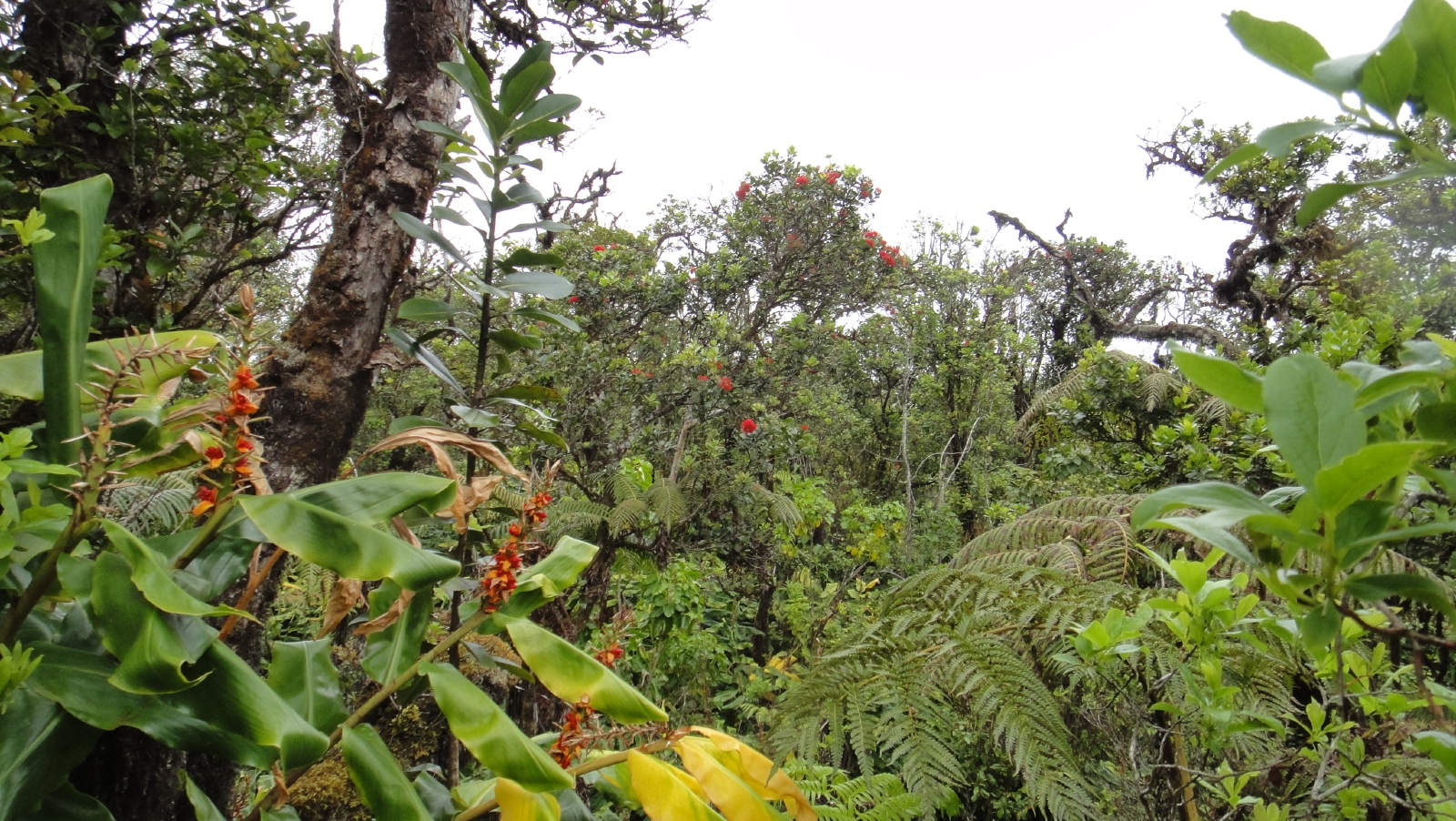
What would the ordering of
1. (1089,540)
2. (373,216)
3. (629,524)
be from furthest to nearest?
1. (629,524)
2. (1089,540)
3. (373,216)

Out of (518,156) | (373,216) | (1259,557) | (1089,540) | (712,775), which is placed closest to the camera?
(1259,557)

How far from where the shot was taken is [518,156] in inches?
57.9

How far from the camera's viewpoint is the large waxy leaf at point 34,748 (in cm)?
77

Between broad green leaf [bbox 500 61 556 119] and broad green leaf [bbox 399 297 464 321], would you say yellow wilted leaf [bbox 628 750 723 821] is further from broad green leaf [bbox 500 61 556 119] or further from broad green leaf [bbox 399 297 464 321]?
broad green leaf [bbox 500 61 556 119]

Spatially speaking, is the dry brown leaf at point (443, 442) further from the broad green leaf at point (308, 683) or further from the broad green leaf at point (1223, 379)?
the broad green leaf at point (1223, 379)

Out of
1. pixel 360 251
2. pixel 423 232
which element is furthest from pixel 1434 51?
pixel 360 251

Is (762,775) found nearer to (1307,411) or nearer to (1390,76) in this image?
(1307,411)

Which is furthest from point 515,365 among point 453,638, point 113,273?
point 453,638

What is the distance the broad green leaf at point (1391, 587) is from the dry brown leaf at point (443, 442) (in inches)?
42.5

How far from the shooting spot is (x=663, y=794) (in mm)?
1034

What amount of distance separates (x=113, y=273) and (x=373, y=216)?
1.40m

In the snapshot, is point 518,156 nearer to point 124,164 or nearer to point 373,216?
point 373,216

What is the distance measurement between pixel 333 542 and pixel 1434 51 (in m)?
1.11

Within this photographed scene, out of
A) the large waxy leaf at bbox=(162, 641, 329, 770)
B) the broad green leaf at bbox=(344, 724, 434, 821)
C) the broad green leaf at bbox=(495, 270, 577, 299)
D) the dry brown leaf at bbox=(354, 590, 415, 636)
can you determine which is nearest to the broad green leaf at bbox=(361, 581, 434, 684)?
the dry brown leaf at bbox=(354, 590, 415, 636)
